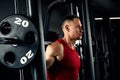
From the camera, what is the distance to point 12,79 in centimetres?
322

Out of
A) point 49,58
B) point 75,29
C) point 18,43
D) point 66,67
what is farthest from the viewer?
point 75,29

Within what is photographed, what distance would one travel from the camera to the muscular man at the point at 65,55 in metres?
2.29

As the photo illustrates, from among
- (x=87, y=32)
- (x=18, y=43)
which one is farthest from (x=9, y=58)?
(x=87, y=32)

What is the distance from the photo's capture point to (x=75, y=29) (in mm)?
2490

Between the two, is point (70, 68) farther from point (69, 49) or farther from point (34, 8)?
point (34, 8)

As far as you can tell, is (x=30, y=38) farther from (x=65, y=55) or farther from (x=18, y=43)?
(x=65, y=55)

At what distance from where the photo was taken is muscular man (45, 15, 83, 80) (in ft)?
7.50

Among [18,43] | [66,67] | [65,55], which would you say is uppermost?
[18,43]

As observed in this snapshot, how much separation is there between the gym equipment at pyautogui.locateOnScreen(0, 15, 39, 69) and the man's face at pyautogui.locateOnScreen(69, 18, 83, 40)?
946 millimetres

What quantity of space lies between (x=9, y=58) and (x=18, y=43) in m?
0.11

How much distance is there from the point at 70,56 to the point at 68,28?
0.29 m

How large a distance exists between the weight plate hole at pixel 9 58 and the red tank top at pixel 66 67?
753mm

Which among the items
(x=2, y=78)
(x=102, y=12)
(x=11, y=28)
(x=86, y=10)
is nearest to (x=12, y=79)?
(x=2, y=78)

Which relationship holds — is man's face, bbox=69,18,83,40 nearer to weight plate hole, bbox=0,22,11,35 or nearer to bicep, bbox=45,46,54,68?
bicep, bbox=45,46,54,68
